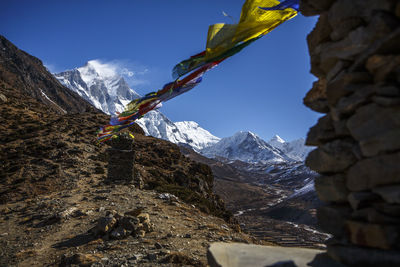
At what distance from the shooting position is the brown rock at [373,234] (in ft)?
7.04

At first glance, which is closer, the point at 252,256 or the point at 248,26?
the point at 252,256

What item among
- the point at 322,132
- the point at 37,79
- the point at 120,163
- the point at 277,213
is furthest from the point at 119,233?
the point at 37,79

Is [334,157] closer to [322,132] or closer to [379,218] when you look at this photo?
[322,132]

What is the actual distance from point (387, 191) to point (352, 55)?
4.57ft

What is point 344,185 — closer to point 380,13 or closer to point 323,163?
point 323,163

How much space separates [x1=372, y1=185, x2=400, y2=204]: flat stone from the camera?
6.82ft

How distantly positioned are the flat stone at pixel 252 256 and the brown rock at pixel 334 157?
1071mm

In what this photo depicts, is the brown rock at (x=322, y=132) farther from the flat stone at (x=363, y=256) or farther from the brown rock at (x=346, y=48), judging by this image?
the flat stone at (x=363, y=256)

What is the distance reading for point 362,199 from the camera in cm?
238

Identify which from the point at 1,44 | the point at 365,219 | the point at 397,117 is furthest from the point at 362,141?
the point at 1,44

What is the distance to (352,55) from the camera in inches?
102

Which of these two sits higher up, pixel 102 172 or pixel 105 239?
pixel 102 172

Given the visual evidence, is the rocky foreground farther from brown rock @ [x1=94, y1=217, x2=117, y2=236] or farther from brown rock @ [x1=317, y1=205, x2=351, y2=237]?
brown rock @ [x1=317, y1=205, x2=351, y2=237]

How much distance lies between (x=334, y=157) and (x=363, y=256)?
96 centimetres
